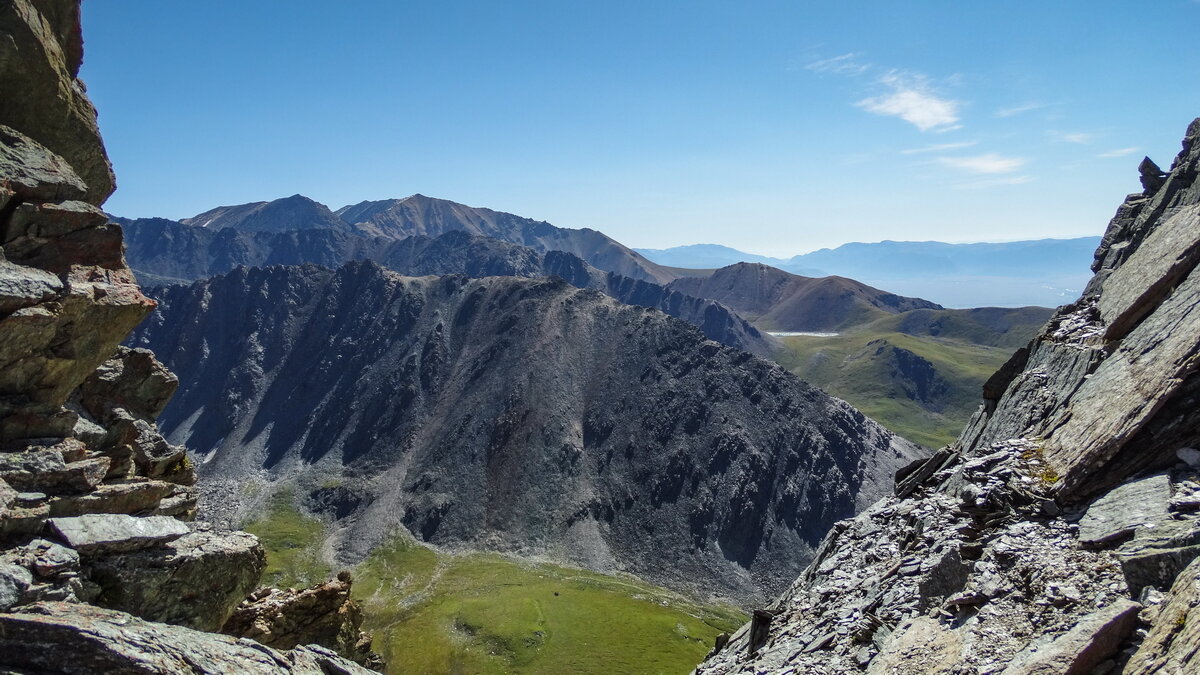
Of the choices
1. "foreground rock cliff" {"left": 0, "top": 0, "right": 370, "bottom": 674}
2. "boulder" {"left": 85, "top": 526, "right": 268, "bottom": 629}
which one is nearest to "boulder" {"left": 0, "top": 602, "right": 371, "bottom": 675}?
"foreground rock cliff" {"left": 0, "top": 0, "right": 370, "bottom": 674}

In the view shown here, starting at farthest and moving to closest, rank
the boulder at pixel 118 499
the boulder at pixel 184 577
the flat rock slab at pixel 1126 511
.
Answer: the boulder at pixel 118 499 < the boulder at pixel 184 577 < the flat rock slab at pixel 1126 511

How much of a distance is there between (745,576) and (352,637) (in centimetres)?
10425

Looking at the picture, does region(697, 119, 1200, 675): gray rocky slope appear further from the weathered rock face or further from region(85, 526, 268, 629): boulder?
the weathered rock face

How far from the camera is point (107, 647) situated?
16.6m

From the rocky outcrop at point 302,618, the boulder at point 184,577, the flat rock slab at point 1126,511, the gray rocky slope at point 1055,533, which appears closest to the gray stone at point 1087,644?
the gray rocky slope at point 1055,533

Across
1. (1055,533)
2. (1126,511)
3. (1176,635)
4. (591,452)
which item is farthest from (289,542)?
(1176,635)

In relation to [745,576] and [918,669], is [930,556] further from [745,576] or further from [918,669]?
[745,576]

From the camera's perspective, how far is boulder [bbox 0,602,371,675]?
1623 cm

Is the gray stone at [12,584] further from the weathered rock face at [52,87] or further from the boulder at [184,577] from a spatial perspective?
the weathered rock face at [52,87]

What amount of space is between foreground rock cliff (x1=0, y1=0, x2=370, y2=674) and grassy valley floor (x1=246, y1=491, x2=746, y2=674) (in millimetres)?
77833

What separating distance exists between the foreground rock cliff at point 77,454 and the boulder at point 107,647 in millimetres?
39

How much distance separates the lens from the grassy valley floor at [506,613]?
322 ft

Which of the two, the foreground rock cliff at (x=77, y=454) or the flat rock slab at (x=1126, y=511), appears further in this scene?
the foreground rock cliff at (x=77, y=454)

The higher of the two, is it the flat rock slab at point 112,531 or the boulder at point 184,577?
the flat rock slab at point 112,531
